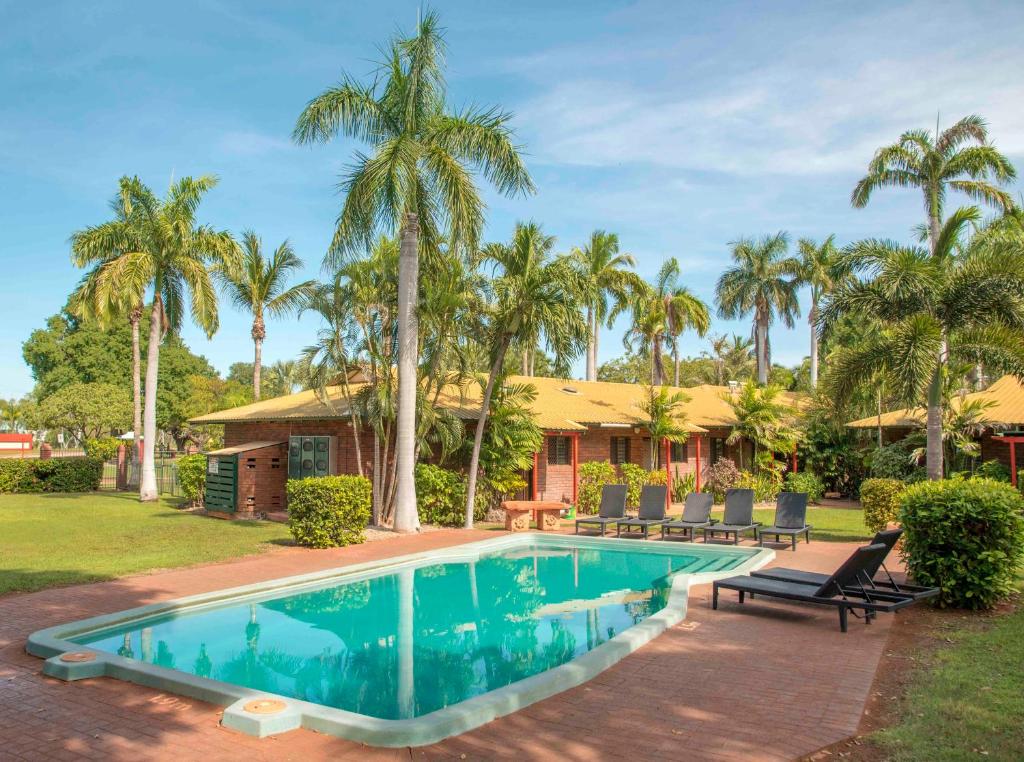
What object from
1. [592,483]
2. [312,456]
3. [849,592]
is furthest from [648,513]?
[312,456]

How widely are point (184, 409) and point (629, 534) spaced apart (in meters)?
50.2

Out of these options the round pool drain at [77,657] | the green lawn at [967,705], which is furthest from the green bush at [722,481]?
the round pool drain at [77,657]

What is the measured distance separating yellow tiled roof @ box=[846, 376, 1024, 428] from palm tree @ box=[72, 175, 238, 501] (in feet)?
77.5

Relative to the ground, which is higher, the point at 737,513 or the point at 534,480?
the point at 534,480

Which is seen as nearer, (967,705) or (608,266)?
(967,705)

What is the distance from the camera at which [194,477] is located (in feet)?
78.4

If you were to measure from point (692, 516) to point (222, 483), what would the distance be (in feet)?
45.2

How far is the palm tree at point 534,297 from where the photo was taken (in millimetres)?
17906

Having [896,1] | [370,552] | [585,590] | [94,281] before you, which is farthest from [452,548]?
[94,281]

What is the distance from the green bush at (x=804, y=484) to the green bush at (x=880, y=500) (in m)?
10.0

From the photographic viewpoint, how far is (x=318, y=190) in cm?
1791

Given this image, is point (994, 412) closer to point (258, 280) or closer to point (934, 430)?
point (934, 430)

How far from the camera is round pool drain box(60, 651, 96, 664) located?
709 cm

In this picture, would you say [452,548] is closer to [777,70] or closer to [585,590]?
[585,590]
